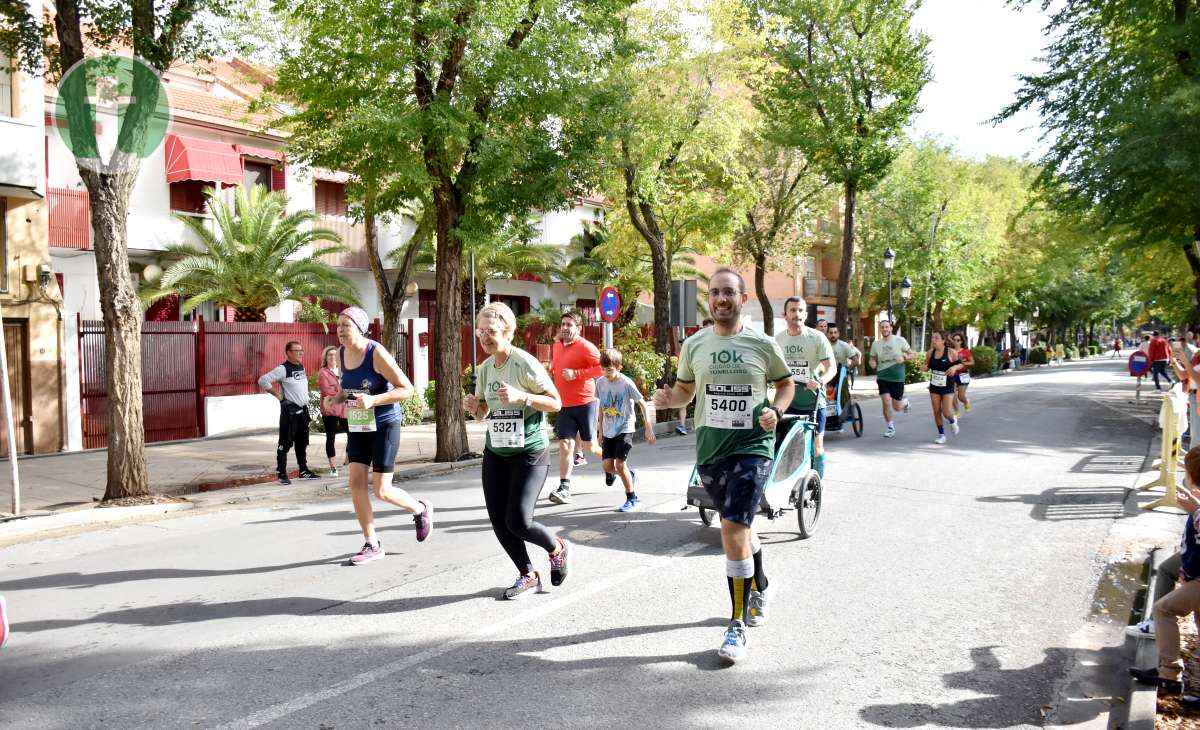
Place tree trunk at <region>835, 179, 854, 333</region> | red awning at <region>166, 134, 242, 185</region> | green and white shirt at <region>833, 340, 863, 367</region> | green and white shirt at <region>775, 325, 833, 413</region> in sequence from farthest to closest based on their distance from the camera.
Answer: tree trunk at <region>835, 179, 854, 333</region> < red awning at <region>166, 134, 242, 185</region> < green and white shirt at <region>833, 340, 863, 367</region> < green and white shirt at <region>775, 325, 833, 413</region>

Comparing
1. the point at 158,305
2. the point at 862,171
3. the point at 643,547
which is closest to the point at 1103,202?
the point at 862,171

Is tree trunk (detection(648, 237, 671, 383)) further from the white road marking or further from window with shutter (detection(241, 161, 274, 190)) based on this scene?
the white road marking

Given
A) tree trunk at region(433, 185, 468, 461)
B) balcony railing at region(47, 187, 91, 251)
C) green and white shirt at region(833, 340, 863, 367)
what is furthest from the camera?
balcony railing at region(47, 187, 91, 251)

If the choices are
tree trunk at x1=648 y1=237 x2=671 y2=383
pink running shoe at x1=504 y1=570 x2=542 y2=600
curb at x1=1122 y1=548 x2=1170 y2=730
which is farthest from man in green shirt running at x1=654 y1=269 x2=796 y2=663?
tree trunk at x1=648 y1=237 x2=671 y2=383

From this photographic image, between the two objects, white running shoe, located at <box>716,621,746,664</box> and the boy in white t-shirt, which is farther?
the boy in white t-shirt

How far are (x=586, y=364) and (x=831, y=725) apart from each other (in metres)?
5.53

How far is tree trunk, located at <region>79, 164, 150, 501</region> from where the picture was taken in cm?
967

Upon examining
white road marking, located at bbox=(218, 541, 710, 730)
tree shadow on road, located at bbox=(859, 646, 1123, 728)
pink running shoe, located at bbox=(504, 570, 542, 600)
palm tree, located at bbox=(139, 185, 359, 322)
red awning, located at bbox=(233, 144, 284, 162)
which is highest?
red awning, located at bbox=(233, 144, 284, 162)

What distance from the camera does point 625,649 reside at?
464 cm

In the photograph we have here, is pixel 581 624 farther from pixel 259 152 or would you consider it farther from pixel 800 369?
pixel 259 152

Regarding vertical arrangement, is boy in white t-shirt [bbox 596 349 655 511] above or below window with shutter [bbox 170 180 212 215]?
below

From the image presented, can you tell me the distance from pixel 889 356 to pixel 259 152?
17613 millimetres

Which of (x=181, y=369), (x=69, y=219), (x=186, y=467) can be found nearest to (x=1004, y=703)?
(x=186, y=467)

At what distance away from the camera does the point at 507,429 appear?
5473 millimetres
